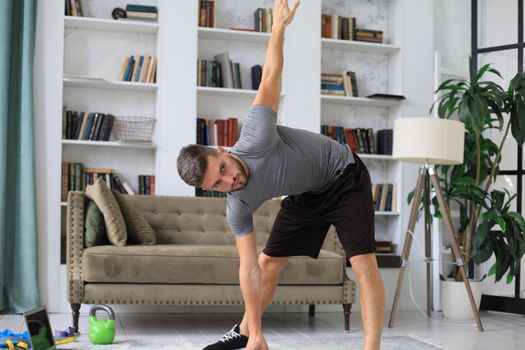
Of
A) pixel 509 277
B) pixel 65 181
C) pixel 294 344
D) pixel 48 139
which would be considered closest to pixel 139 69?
pixel 48 139

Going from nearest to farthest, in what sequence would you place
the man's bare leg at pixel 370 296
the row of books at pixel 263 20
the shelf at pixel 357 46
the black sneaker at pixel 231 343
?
1. the man's bare leg at pixel 370 296
2. the black sneaker at pixel 231 343
3. the row of books at pixel 263 20
4. the shelf at pixel 357 46

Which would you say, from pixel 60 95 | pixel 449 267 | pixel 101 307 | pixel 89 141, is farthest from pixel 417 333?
pixel 60 95

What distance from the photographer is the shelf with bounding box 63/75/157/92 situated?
5.01 meters

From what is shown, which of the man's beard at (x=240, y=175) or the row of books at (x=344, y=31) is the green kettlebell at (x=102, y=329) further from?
the row of books at (x=344, y=31)

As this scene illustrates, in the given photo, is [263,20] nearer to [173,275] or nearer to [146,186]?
[146,186]

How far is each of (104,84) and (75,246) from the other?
1.44m

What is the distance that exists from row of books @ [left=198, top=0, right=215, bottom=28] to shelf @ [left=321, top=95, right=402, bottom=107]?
101 cm

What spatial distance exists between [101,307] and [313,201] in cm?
130

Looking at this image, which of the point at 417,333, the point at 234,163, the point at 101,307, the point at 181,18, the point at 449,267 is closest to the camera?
the point at 234,163

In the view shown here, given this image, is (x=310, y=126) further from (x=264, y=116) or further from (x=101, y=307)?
(x=264, y=116)

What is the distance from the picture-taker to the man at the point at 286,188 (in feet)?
8.99

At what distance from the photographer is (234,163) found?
2697mm

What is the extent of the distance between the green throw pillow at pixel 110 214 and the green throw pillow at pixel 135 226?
0.12 m

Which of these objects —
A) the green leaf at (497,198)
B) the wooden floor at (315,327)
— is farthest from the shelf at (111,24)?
the green leaf at (497,198)
